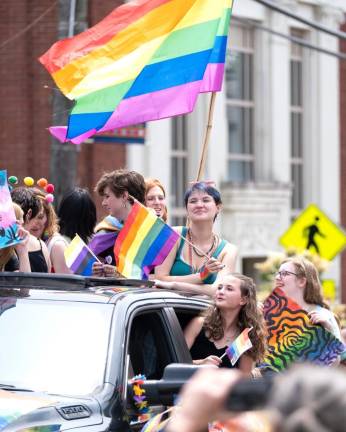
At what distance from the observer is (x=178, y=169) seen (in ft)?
68.5

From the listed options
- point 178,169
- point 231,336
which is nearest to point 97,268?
point 231,336

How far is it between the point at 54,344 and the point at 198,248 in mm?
2034

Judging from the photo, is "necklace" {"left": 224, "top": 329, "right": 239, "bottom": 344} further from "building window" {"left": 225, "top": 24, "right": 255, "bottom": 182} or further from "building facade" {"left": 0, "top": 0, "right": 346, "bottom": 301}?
"building window" {"left": 225, "top": 24, "right": 255, "bottom": 182}

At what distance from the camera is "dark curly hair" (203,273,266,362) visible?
6207 millimetres

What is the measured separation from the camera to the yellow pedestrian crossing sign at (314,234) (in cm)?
1600

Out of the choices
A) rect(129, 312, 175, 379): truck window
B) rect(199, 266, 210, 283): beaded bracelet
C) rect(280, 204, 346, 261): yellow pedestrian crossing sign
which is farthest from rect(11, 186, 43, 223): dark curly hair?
rect(280, 204, 346, 261): yellow pedestrian crossing sign

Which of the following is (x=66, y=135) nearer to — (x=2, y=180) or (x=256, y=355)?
(x=2, y=180)

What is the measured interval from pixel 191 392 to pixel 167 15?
6.95 m

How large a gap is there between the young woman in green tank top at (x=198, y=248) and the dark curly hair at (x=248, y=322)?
0.57 m

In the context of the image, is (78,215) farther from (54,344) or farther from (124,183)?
(54,344)

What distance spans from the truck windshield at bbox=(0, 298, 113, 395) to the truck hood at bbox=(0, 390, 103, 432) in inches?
4.7

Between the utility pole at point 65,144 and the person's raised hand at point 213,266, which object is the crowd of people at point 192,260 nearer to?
the person's raised hand at point 213,266

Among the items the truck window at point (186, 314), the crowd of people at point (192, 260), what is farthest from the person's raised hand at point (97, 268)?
the truck window at point (186, 314)

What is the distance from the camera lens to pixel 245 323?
6.39 meters
